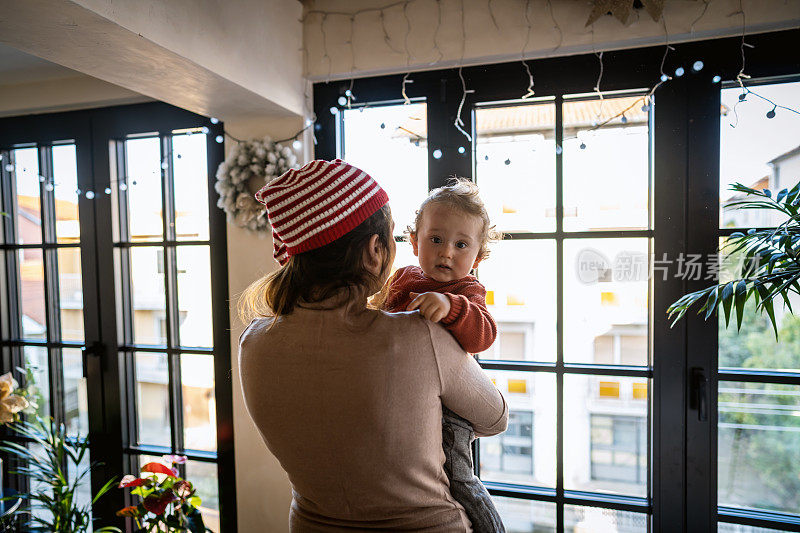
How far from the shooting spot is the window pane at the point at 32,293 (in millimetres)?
2621

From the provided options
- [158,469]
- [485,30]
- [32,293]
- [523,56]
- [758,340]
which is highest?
[485,30]

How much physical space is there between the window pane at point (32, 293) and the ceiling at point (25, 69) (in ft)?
2.84

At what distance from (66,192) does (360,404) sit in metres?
2.42

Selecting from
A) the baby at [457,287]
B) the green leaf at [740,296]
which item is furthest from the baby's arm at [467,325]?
the green leaf at [740,296]

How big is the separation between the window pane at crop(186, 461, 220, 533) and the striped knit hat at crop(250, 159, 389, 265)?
1.96m

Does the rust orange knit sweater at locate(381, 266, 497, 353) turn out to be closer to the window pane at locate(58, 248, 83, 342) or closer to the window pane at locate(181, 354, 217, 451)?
the window pane at locate(181, 354, 217, 451)

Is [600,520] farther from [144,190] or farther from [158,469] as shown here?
[144,190]

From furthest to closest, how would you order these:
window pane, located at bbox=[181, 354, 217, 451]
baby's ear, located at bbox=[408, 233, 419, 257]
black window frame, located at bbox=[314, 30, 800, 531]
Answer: window pane, located at bbox=[181, 354, 217, 451] → black window frame, located at bbox=[314, 30, 800, 531] → baby's ear, located at bbox=[408, 233, 419, 257]

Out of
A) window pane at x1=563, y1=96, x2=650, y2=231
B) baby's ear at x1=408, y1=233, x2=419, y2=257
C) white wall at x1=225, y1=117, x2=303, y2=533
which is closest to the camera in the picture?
baby's ear at x1=408, y1=233, x2=419, y2=257

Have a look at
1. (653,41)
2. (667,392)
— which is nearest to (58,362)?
(667,392)

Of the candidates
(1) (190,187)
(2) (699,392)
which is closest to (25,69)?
(1) (190,187)

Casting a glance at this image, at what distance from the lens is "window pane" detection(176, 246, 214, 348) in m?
2.30

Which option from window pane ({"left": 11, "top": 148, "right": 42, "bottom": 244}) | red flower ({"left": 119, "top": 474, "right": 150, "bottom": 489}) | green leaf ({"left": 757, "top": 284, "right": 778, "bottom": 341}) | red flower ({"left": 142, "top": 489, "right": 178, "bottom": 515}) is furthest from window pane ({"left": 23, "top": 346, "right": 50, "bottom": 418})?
green leaf ({"left": 757, "top": 284, "right": 778, "bottom": 341})

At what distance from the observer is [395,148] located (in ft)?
6.64
